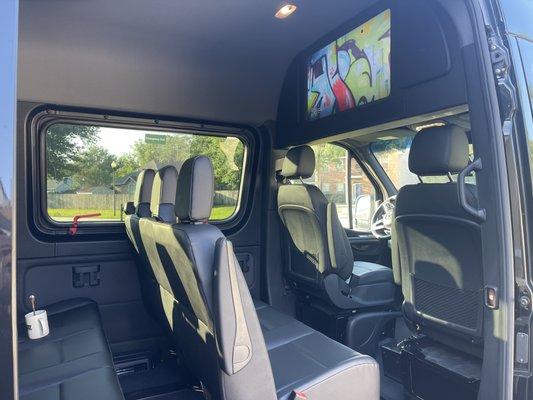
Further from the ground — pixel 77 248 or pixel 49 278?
pixel 77 248

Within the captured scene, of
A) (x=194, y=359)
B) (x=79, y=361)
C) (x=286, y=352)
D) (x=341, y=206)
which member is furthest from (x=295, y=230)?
(x=79, y=361)

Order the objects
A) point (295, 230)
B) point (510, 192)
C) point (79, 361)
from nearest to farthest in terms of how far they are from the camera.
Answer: point (510, 192) → point (79, 361) → point (295, 230)

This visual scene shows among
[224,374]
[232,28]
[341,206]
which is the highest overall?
[232,28]

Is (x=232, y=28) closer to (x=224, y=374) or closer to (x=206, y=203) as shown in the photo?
(x=206, y=203)

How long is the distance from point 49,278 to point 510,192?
8.98ft

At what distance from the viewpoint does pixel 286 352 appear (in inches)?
80.4

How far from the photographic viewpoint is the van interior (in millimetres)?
1551

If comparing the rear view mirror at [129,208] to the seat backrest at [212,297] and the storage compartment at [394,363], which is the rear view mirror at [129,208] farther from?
the storage compartment at [394,363]

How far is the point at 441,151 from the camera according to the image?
1.87 m

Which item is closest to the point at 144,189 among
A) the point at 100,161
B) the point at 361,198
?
the point at 100,161

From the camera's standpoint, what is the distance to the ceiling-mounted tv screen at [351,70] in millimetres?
2139

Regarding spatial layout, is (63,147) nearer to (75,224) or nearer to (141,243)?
(75,224)

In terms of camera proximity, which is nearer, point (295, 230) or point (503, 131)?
point (503, 131)

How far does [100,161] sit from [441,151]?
2247mm
